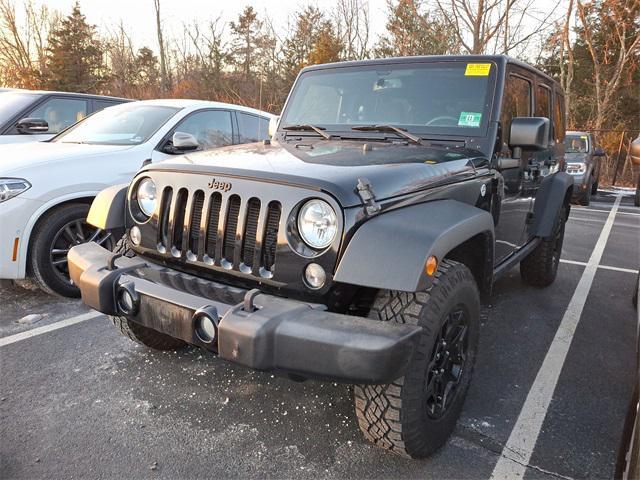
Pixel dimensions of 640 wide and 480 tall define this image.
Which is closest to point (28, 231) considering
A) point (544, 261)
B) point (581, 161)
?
point (544, 261)

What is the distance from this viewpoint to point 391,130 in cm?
294

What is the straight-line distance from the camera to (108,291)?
2.12 meters

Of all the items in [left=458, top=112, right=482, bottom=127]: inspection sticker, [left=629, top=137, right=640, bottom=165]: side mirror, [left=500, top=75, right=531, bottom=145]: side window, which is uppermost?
[left=500, top=75, right=531, bottom=145]: side window

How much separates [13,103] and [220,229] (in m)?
5.31

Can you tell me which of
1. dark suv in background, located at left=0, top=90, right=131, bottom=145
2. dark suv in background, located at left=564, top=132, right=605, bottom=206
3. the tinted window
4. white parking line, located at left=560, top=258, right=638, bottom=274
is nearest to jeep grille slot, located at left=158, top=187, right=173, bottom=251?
the tinted window

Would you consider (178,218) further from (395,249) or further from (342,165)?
(395,249)

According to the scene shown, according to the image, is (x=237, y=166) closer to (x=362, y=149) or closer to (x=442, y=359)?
(x=362, y=149)

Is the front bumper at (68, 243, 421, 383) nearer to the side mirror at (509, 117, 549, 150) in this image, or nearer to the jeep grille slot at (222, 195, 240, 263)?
the jeep grille slot at (222, 195, 240, 263)

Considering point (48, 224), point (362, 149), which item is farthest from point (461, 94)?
point (48, 224)

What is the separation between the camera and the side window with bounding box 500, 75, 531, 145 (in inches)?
119

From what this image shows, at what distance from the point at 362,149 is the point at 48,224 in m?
2.76

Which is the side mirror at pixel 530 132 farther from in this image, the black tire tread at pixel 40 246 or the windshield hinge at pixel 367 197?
the black tire tread at pixel 40 246

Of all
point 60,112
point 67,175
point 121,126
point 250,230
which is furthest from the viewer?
point 60,112

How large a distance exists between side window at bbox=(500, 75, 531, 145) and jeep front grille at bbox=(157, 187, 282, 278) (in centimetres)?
181
